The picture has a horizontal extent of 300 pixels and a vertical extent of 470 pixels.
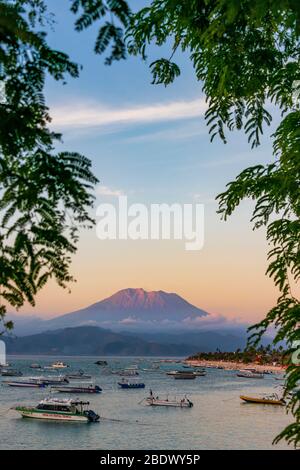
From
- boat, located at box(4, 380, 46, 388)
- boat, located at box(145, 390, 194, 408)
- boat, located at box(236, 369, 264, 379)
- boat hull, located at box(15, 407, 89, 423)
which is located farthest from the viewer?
boat, located at box(236, 369, 264, 379)

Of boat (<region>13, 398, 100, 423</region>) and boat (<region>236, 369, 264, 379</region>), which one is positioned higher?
boat (<region>13, 398, 100, 423</region>)

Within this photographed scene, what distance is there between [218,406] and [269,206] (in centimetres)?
8409

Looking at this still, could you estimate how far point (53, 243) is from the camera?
3.05 metres

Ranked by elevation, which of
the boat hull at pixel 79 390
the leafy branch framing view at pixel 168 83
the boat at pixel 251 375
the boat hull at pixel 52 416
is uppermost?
the leafy branch framing view at pixel 168 83

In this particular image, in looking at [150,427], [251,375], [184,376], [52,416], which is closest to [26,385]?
[184,376]

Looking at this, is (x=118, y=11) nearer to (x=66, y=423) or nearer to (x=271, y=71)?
(x=271, y=71)

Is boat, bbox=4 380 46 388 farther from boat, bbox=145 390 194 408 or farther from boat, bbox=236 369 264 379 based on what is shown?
boat, bbox=236 369 264 379

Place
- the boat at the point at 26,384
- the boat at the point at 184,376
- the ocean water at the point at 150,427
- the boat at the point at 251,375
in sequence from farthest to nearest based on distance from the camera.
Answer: the boat at the point at 251,375
the boat at the point at 184,376
the boat at the point at 26,384
the ocean water at the point at 150,427

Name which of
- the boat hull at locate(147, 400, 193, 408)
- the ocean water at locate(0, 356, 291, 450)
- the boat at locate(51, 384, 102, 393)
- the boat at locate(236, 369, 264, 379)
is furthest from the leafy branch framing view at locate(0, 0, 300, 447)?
the boat at locate(236, 369, 264, 379)

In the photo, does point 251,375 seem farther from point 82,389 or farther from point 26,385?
point 82,389

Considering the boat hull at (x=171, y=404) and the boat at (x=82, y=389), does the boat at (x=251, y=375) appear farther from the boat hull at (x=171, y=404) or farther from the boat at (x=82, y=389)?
the boat hull at (x=171, y=404)

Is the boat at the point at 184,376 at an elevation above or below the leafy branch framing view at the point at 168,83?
below

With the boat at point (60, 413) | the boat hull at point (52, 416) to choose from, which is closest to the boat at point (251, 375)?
the boat at point (60, 413)
